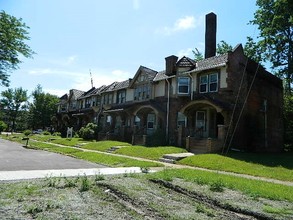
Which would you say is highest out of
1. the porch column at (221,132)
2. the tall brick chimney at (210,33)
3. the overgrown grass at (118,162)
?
the tall brick chimney at (210,33)

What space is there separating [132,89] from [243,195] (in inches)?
1063

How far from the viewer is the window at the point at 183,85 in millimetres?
25312

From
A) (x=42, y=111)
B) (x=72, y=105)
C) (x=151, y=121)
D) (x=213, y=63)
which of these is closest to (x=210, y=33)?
(x=213, y=63)

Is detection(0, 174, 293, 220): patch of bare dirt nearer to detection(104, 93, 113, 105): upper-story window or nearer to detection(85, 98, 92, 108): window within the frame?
detection(104, 93, 113, 105): upper-story window

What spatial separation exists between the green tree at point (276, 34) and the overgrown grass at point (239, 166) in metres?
18.7

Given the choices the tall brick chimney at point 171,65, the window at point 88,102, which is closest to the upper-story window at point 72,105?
the window at point 88,102

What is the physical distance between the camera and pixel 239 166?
14758mm

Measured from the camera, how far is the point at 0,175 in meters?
9.64

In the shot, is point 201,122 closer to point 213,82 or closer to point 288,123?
point 213,82

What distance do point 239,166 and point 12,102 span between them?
8555 cm

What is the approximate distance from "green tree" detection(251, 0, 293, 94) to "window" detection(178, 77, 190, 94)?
12503 millimetres

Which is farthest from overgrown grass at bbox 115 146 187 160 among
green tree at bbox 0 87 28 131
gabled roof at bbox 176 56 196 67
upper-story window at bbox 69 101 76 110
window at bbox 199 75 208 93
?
green tree at bbox 0 87 28 131

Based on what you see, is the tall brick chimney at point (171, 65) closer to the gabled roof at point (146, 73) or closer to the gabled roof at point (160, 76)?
the gabled roof at point (160, 76)

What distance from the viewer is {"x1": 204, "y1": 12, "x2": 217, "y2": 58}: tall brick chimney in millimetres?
27531
